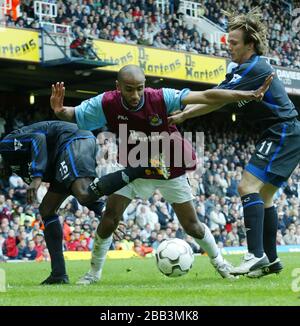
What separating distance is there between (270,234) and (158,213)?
1403cm

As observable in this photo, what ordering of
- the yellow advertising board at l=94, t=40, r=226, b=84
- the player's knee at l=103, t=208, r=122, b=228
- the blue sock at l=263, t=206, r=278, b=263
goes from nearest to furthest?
the player's knee at l=103, t=208, r=122, b=228 → the blue sock at l=263, t=206, r=278, b=263 → the yellow advertising board at l=94, t=40, r=226, b=84

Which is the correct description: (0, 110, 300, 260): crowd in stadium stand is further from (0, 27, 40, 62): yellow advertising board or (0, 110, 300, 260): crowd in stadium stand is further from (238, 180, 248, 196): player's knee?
(238, 180, 248, 196): player's knee

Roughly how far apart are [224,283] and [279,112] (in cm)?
183

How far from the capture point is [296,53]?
34281mm

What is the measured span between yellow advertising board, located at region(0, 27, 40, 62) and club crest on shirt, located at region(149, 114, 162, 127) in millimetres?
13442

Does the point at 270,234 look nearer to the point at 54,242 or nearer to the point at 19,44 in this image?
the point at 54,242

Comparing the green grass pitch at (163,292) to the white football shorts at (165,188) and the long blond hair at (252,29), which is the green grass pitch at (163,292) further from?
the long blond hair at (252,29)

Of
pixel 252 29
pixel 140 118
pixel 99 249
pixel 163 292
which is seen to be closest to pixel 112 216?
pixel 99 249

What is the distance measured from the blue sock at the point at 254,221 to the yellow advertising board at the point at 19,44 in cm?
1388

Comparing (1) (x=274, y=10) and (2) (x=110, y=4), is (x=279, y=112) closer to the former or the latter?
(2) (x=110, y=4)

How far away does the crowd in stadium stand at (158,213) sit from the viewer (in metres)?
18.8

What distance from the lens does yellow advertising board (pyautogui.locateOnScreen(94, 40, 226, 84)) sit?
24.1 metres

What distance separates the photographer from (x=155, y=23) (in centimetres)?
2811

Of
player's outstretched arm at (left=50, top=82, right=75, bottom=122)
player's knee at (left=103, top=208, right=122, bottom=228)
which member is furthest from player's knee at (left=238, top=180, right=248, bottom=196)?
player's outstretched arm at (left=50, top=82, right=75, bottom=122)
